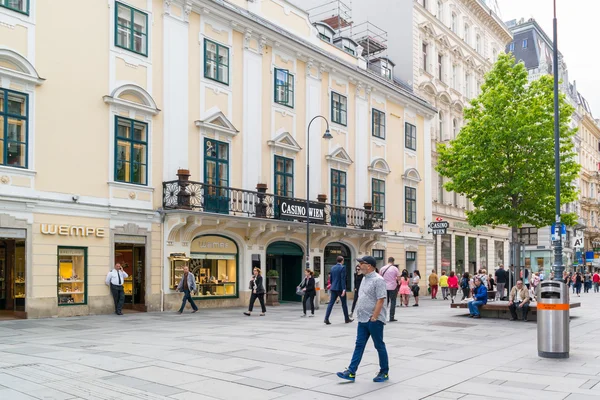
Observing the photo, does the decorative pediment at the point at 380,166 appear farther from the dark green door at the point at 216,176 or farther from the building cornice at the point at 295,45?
the dark green door at the point at 216,176

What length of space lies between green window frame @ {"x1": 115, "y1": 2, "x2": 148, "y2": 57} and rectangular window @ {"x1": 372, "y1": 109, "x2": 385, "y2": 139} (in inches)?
576

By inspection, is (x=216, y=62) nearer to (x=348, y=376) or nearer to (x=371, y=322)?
(x=371, y=322)

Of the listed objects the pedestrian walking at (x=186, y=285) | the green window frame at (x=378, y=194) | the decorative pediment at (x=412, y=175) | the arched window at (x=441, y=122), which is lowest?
the pedestrian walking at (x=186, y=285)

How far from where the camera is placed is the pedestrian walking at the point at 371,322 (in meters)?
8.52

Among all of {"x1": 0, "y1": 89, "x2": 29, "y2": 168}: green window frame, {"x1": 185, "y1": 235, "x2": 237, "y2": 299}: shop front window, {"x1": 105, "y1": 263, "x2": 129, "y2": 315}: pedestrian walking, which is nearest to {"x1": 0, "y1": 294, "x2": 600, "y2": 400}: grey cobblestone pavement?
{"x1": 105, "y1": 263, "x2": 129, "y2": 315}: pedestrian walking

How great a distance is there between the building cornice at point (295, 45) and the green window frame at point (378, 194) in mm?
4761

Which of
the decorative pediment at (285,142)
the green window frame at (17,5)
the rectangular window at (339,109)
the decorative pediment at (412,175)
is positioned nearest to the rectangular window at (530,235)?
the decorative pediment at (412,175)

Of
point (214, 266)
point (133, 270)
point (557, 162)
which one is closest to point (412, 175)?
point (214, 266)

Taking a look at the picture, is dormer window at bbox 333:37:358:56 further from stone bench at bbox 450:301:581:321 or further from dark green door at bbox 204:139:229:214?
stone bench at bbox 450:301:581:321

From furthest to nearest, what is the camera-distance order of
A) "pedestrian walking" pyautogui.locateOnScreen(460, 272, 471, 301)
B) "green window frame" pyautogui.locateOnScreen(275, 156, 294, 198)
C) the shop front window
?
"pedestrian walking" pyautogui.locateOnScreen(460, 272, 471, 301), "green window frame" pyautogui.locateOnScreen(275, 156, 294, 198), the shop front window

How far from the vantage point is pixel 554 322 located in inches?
428

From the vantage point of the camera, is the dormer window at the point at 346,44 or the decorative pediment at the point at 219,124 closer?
the decorative pediment at the point at 219,124

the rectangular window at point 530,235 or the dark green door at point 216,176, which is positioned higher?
the dark green door at point 216,176

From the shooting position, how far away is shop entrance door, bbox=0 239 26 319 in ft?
60.2
